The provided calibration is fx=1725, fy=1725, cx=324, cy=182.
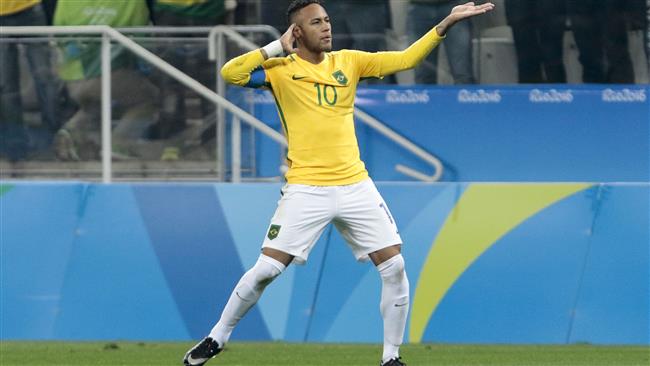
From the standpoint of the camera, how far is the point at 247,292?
33.7 ft

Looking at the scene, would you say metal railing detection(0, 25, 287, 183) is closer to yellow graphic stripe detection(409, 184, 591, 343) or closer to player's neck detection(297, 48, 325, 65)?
yellow graphic stripe detection(409, 184, 591, 343)

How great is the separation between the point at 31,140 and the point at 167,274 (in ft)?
5.96

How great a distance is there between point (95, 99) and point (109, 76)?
8.6 inches

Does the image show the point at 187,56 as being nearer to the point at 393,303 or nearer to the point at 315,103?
the point at 315,103

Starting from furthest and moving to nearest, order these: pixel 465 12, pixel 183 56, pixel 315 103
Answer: pixel 183 56, pixel 315 103, pixel 465 12

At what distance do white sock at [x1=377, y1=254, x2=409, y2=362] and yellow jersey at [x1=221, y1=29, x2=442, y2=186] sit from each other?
0.57 metres

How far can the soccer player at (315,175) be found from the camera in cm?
1026

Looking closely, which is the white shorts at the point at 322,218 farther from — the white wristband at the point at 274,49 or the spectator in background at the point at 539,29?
the spectator in background at the point at 539,29

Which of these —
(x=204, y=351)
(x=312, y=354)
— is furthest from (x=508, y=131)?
(x=204, y=351)

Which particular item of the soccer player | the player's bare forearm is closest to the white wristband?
the soccer player

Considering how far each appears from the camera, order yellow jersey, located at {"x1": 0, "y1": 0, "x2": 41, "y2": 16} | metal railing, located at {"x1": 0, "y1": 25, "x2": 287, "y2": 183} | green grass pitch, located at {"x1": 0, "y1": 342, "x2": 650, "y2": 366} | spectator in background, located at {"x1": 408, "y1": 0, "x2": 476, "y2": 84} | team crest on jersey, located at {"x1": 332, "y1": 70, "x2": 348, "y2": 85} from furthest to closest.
→ yellow jersey, located at {"x1": 0, "y1": 0, "x2": 41, "y2": 16} < spectator in background, located at {"x1": 408, "y1": 0, "x2": 476, "y2": 84} < metal railing, located at {"x1": 0, "y1": 25, "x2": 287, "y2": 183} < green grass pitch, located at {"x1": 0, "y1": 342, "x2": 650, "y2": 366} < team crest on jersey, located at {"x1": 332, "y1": 70, "x2": 348, "y2": 85}

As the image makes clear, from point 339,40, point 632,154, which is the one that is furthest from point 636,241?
point 339,40

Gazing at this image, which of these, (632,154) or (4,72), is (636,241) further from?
(4,72)

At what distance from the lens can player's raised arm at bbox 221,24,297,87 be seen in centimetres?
1028
